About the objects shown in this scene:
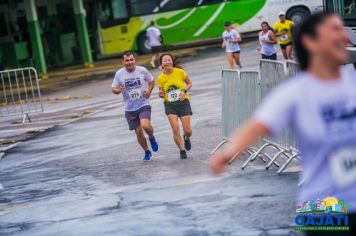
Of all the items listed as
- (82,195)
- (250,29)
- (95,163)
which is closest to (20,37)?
(250,29)

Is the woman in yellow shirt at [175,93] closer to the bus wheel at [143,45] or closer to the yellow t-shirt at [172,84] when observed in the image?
the yellow t-shirt at [172,84]

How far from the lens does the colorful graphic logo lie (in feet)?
13.4

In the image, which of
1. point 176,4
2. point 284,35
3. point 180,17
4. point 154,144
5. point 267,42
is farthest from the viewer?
point 176,4

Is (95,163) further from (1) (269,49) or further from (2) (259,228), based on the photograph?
(1) (269,49)

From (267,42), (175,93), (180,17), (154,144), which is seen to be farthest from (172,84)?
(180,17)

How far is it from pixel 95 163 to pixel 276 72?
3.78 meters

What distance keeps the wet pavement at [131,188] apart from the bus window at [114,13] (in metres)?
18.9

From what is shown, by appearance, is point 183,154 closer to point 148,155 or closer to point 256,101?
point 148,155

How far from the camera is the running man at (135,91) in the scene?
39.4ft

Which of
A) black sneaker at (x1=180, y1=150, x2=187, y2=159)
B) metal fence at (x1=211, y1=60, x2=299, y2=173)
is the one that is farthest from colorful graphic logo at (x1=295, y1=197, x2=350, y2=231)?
black sneaker at (x1=180, y1=150, x2=187, y2=159)

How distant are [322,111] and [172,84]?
800 centimetres

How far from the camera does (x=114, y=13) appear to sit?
35.9 m

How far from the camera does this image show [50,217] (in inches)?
351

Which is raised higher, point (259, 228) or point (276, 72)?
point (276, 72)
